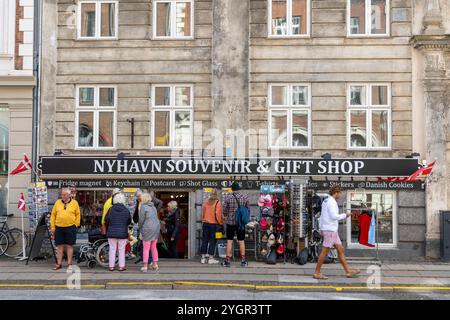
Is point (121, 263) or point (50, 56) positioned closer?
point (121, 263)

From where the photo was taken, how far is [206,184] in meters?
16.6

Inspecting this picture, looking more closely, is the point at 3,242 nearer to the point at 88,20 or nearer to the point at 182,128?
the point at 182,128

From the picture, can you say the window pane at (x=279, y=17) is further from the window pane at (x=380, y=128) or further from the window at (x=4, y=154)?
the window at (x=4, y=154)

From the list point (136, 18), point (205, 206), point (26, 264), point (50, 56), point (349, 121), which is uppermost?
point (136, 18)

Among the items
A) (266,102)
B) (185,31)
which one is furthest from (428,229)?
(185,31)

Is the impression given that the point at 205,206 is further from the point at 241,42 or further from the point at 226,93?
the point at 241,42

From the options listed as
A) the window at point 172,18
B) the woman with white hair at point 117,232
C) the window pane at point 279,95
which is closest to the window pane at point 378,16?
the window pane at point 279,95

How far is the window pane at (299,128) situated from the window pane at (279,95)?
46 cm

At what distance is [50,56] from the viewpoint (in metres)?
17.2

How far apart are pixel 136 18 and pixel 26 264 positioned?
24.1 feet

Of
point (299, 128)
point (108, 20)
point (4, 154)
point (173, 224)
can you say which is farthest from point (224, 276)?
point (108, 20)

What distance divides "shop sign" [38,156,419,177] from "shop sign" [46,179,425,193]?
33cm

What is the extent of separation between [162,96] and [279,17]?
396 centimetres

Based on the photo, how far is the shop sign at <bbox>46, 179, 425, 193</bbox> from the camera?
53.6 ft
